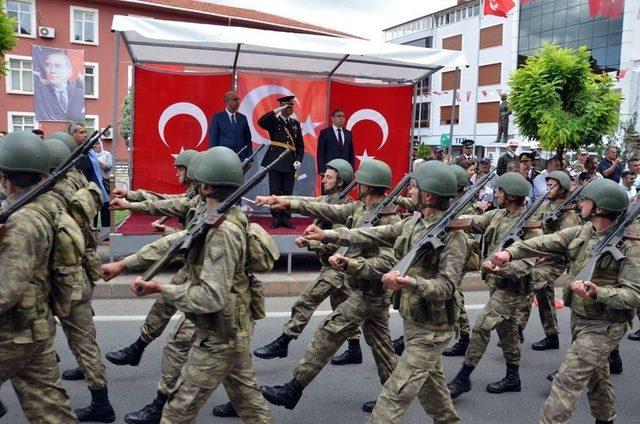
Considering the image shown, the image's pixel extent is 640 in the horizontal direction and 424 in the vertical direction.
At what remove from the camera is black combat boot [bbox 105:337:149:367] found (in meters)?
5.32

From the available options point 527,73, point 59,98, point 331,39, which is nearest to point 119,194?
point 331,39

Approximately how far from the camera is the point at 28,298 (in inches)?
129

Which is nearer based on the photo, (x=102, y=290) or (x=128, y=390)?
(x=128, y=390)

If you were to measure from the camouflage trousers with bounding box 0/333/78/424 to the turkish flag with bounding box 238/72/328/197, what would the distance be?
7115 millimetres

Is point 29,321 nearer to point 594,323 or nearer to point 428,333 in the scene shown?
point 428,333

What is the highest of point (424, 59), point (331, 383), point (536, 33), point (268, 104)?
point (536, 33)

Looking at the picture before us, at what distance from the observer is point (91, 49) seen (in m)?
33.4

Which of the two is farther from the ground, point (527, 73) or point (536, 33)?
point (536, 33)

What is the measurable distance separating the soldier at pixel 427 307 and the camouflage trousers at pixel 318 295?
4.49 feet

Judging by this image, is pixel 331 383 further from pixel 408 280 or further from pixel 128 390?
pixel 408 280

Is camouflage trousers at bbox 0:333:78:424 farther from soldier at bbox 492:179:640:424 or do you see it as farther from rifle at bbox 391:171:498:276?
soldier at bbox 492:179:640:424

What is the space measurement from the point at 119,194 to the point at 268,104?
5.20 meters

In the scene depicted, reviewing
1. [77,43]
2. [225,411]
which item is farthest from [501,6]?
[77,43]

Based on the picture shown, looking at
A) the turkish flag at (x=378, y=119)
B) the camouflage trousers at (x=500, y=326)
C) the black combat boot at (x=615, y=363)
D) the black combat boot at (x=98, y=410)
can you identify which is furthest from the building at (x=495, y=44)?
the black combat boot at (x=98, y=410)
